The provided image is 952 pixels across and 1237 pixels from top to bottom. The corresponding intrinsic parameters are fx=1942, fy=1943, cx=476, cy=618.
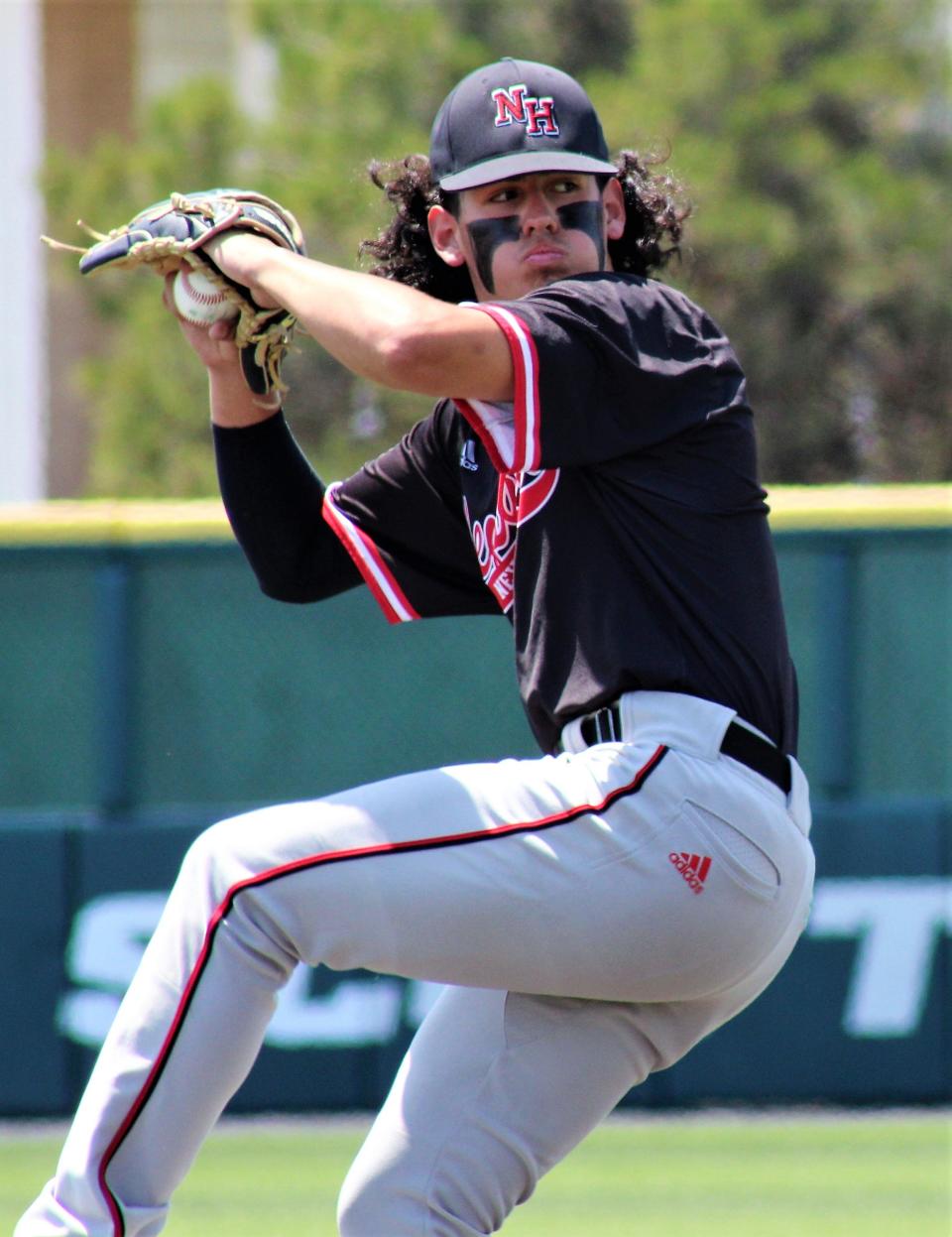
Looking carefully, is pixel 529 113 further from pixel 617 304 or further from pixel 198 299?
pixel 198 299

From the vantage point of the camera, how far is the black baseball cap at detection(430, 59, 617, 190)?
108 inches

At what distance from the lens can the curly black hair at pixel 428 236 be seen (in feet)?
10.5

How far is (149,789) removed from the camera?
20.8 feet

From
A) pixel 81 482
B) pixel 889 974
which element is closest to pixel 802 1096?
pixel 889 974

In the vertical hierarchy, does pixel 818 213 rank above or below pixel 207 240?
above

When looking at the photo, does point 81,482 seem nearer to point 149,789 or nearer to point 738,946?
point 149,789

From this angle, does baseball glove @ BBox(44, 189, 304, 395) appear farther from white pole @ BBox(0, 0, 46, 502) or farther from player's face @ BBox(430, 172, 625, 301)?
white pole @ BBox(0, 0, 46, 502)

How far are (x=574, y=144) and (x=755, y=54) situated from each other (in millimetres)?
9517

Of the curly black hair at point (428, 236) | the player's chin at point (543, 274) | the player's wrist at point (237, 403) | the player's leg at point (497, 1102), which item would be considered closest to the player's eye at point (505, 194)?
the player's chin at point (543, 274)

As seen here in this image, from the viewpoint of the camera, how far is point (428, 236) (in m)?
3.21

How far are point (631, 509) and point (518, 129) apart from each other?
58cm

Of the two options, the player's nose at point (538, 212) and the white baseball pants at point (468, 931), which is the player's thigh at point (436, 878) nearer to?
the white baseball pants at point (468, 931)

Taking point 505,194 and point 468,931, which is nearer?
point 468,931

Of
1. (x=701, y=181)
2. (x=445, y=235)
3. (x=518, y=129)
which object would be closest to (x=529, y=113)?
(x=518, y=129)
